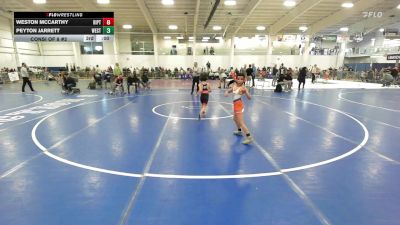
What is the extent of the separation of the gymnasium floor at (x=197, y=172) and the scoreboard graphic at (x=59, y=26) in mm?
4083

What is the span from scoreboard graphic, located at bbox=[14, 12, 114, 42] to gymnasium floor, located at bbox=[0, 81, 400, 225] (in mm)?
4083

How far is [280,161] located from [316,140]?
6.33 ft

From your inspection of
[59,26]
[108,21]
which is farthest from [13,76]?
[108,21]

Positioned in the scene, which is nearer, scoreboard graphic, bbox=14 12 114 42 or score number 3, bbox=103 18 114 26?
scoreboard graphic, bbox=14 12 114 42

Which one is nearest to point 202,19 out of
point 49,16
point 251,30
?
point 251,30

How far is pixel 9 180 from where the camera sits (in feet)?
13.3

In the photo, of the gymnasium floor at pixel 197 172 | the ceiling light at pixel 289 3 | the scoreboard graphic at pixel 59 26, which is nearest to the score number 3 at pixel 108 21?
the scoreboard graphic at pixel 59 26

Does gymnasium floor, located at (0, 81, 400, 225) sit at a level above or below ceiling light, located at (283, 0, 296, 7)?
below

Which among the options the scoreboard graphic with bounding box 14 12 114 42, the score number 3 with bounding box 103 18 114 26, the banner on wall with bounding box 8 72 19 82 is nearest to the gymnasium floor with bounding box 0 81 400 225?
the scoreboard graphic with bounding box 14 12 114 42

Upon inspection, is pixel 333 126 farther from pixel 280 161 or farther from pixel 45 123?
pixel 45 123

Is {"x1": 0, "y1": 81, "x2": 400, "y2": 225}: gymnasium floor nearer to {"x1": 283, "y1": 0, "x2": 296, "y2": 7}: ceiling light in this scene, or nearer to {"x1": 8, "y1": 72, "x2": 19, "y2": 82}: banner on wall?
{"x1": 283, "y1": 0, "x2": 296, "y2": 7}: ceiling light

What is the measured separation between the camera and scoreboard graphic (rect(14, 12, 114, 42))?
10.2m

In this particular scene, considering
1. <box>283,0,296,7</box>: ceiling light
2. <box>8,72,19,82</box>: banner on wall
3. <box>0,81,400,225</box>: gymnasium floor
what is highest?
<box>283,0,296,7</box>: ceiling light

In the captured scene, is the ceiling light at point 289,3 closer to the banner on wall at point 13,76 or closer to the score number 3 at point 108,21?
the score number 3 at point 108,21
